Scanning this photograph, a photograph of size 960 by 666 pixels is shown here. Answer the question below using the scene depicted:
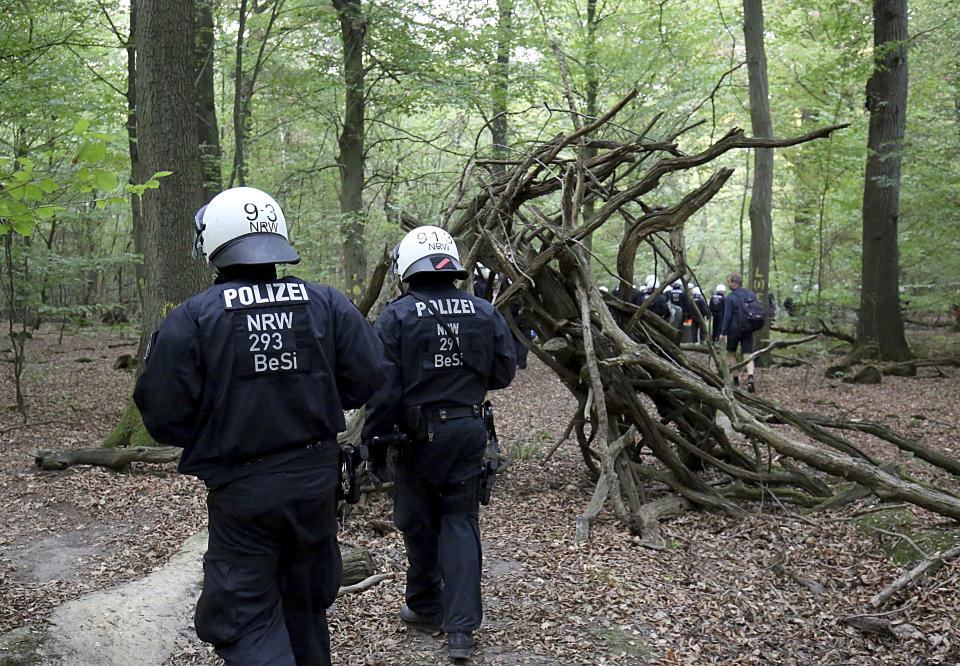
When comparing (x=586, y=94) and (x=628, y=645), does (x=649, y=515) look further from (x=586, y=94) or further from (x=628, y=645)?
(x=586, y=94)

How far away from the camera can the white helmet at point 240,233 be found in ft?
10.0

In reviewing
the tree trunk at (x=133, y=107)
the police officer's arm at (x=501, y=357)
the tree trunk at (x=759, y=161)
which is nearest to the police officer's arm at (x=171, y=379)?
the police officer's arm at (x=501, y=357)

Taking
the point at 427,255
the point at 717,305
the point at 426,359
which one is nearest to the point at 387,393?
the point at 426,359

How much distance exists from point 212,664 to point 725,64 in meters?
18.4

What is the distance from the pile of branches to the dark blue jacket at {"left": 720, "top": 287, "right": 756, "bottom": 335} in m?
5.83

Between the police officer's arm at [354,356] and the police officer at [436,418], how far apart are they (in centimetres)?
89

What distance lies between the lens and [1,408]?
10.5 meters

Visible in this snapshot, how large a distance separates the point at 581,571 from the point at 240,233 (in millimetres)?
3207

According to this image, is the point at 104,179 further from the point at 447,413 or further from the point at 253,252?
the point at 447,413

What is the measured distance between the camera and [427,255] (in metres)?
Answer: 4.37

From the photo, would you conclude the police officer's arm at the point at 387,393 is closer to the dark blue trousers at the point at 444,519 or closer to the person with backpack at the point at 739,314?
the dark blue trousers at the point at 444,519

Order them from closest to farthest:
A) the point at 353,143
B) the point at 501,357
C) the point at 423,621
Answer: the point at 423,621, the point at 501,357, the point at 353,143

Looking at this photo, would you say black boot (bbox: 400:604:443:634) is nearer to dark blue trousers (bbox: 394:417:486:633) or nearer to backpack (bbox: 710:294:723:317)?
dark blue trousers (bbox: 394:417:486:633)

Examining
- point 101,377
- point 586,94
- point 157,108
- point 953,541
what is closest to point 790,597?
point 953,541
